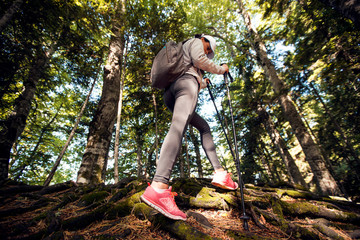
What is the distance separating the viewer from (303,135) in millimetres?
5602

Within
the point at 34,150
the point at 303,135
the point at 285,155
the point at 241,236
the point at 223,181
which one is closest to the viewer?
the point at 241,236

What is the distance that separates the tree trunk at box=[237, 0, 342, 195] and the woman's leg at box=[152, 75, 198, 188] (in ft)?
19.4

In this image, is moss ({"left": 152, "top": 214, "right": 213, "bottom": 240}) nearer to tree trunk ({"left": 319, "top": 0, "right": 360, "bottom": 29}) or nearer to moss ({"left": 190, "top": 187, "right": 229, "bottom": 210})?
moss ({"left": 190, "top": 187, "right": 229, "bottom": 210})

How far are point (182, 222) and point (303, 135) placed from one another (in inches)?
254

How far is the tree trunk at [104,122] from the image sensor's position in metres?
3.66

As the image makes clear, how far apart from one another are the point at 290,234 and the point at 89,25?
6.70 meters

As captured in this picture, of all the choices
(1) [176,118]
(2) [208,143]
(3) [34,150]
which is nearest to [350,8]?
(2) [208,143]

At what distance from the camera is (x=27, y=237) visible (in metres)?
1.16

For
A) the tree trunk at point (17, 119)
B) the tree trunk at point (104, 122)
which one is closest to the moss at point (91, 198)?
the tree trunk at point (104, 122)

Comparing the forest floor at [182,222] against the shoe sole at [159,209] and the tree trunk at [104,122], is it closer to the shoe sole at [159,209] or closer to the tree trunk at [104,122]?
the shoe sole at [159,209]

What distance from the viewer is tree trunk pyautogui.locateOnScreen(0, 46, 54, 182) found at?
420 centimetres

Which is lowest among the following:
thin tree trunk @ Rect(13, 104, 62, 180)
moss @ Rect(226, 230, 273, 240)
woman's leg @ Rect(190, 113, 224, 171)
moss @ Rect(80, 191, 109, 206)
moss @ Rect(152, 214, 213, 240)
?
moss @ Rect(226, 230, 273, 240)

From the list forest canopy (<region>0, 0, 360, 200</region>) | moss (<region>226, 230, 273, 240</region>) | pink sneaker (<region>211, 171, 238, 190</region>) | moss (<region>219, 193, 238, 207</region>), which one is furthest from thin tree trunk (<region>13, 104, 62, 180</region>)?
moss (<region>226, 230, 273, 240</region>)

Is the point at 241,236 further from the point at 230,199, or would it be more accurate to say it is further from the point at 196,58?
the point at 196,58
